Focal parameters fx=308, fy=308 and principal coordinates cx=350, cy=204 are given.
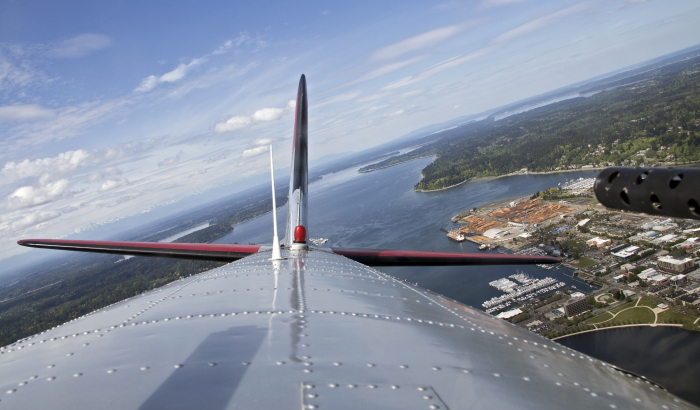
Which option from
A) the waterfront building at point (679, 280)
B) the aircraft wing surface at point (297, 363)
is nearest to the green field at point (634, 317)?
the waterfront building at point (679, 280)

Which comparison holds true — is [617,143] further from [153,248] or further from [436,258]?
[153,248]

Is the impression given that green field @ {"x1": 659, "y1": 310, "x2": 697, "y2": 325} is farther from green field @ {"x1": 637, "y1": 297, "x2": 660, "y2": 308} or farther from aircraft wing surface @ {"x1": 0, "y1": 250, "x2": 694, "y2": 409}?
aircraft wing surface @ {"x1": 0, "y1": 250, "x2": 694, "y2": 409}

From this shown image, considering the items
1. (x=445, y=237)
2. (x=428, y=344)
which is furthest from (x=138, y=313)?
(x=445, y=237)

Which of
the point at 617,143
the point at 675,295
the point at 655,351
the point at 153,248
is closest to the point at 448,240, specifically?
the point at 675,295

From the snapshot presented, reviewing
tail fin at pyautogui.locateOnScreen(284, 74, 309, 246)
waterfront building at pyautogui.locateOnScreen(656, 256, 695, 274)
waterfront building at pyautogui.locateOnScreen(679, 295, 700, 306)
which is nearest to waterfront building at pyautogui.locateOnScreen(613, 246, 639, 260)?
waterfront building at pyautogui.locateOnScreen(656, 256, 695, 274)

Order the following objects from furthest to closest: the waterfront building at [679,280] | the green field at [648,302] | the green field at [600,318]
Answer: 1. the waterfront building at [679,280]
2. the green field at [600,318]
3. the green field at [648,302]

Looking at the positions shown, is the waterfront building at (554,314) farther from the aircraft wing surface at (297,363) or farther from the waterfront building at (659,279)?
the aircraft wing surface at (297,363)
